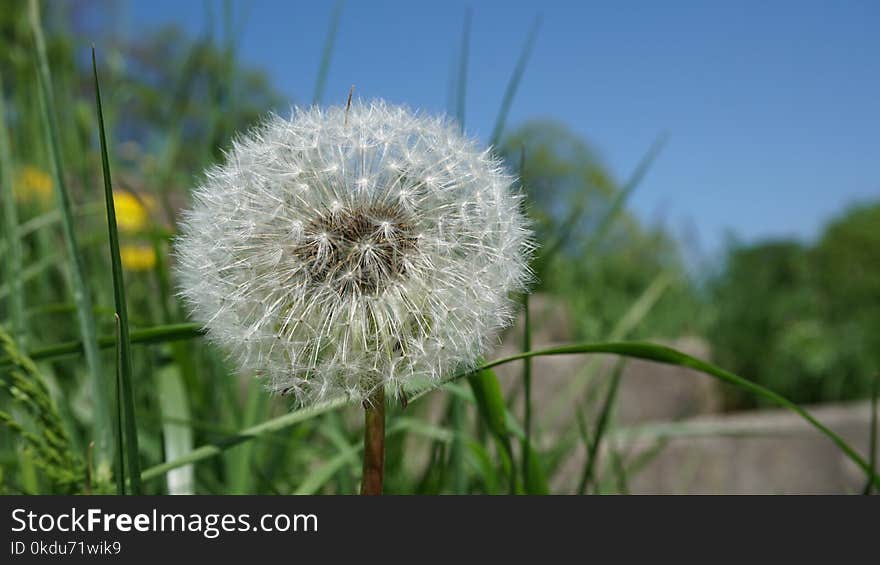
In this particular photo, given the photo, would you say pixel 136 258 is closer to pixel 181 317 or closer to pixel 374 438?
pixel 181 317

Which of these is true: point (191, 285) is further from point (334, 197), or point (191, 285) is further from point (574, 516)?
point (574, 516)

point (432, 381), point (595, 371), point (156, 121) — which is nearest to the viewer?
point (432, 381)

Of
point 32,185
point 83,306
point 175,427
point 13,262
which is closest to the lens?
point 83,306

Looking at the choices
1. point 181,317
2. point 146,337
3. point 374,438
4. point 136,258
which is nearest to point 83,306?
point 146,337

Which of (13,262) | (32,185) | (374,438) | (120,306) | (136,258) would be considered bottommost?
(374,438)

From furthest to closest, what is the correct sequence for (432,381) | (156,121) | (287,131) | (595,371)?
(156,121)
(595,371)
(287,131)
(432,381)

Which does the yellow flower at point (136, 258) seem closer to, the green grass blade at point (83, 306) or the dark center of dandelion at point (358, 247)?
the green grass blade at point (83, 306)

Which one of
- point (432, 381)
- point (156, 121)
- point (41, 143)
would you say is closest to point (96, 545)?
point (432, 381)
